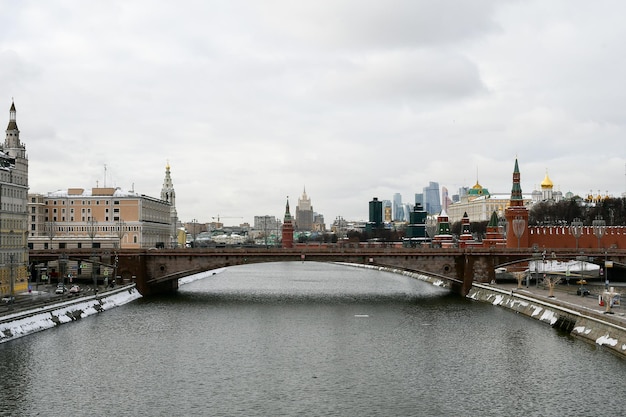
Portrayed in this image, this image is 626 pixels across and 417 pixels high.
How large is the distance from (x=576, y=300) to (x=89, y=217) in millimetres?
110378

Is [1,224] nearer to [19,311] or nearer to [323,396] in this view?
[19,311]

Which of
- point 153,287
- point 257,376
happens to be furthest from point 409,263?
point 257,376

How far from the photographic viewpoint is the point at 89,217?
501ft

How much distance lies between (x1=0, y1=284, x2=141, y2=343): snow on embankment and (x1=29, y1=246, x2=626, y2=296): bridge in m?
9.03

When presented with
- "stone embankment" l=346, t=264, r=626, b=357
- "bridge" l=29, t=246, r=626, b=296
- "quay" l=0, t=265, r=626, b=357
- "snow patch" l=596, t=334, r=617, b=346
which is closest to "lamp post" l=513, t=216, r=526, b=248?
"bridge" l=29, t=246, r=626, b=296

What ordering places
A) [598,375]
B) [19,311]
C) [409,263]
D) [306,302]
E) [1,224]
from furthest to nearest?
1. [409,263]
2. [306,302]
3. [1,224]
4. [19,311]
5. [598,375]

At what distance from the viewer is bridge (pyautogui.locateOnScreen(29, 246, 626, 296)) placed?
9525cm

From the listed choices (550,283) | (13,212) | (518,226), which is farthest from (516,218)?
(13,212)

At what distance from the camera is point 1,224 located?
75.3 m

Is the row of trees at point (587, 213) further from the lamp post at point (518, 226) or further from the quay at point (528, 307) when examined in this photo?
the quay at point (528, 307)

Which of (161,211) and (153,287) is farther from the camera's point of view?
(161,211)

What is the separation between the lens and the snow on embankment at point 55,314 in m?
57.2

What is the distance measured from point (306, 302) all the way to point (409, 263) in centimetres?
1709

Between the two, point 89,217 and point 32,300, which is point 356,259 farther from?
point 89,217
